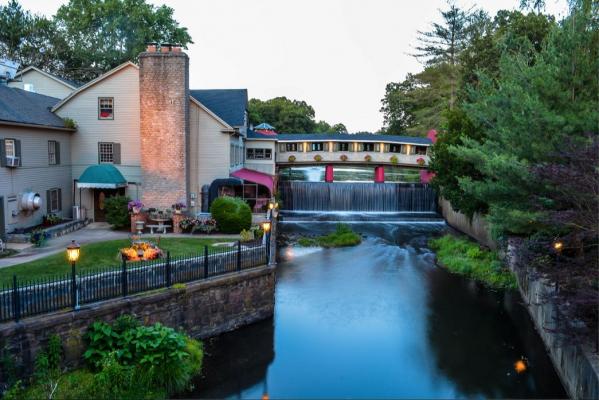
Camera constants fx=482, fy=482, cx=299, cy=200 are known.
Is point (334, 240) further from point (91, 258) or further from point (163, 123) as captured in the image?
point (91, 258)

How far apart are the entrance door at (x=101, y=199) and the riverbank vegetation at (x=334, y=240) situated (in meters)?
11.2

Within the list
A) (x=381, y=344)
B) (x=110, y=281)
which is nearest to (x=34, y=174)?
(x=110, y=281)

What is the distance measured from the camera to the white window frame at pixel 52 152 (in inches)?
992

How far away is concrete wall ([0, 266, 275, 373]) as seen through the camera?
11039 millimetres

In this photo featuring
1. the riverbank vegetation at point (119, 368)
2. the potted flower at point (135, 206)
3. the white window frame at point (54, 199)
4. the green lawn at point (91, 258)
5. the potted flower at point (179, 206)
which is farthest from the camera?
the white window frame at point (54, 199)

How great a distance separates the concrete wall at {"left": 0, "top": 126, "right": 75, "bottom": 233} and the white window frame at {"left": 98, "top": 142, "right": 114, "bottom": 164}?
5.50ft

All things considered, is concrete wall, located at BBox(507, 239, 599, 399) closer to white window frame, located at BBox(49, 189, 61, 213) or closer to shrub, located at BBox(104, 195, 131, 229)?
shrub, located at BBox(104, 195, 131, 229)

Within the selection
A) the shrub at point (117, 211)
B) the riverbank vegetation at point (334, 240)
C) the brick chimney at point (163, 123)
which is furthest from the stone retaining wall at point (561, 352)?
the shrub at point (117, 211)

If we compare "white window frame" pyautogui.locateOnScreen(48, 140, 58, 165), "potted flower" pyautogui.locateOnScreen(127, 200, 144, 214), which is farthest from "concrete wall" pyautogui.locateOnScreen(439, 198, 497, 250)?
"white window frame" pyautogui.locateOnScreen(48, 140, 58, 165)

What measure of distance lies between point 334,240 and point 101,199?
1384 centimetres

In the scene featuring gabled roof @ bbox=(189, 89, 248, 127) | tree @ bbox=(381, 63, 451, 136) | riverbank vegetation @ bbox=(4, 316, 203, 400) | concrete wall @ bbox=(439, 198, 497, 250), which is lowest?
riverbank vegetation @ bbox=(4, 316, 203, 400)

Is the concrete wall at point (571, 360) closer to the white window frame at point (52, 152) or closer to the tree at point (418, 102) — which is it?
the white window frame at point (52, 152)

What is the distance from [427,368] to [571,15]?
41.6ft

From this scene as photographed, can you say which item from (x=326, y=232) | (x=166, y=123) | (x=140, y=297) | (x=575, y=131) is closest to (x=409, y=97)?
(x=326, y=232)
